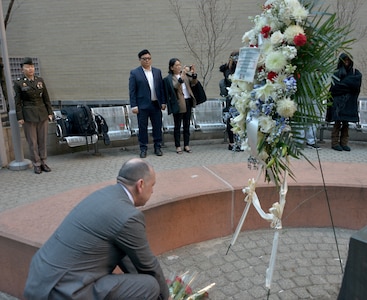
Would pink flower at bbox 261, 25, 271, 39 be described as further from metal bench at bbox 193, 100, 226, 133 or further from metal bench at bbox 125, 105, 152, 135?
metal bench at bbox 193, 100, 226, 133

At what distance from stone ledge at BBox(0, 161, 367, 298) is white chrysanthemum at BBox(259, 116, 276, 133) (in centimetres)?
133

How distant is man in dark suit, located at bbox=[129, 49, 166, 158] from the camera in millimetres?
6402

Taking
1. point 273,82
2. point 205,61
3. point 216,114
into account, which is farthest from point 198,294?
point 205,61

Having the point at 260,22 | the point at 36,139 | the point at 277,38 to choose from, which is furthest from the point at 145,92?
the point at 277,38

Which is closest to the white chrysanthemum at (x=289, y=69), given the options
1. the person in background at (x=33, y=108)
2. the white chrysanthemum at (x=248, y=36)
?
the white chrysanthemum at (x=248, y=36)

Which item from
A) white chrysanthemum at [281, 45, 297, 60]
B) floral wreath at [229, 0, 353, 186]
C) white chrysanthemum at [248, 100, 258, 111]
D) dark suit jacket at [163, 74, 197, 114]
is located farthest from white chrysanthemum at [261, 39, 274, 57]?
dark suit jacket at [163, 74, 197, 114]

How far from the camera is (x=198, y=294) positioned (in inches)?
114

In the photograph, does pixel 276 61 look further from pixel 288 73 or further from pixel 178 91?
pixel 178 91

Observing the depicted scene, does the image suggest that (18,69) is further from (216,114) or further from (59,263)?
(59,263)

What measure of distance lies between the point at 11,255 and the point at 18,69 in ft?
26.1

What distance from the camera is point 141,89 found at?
6.43 meters

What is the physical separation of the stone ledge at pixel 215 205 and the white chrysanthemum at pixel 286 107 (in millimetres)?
1486

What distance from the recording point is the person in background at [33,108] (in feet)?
18.5

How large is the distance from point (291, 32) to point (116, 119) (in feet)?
17.7
